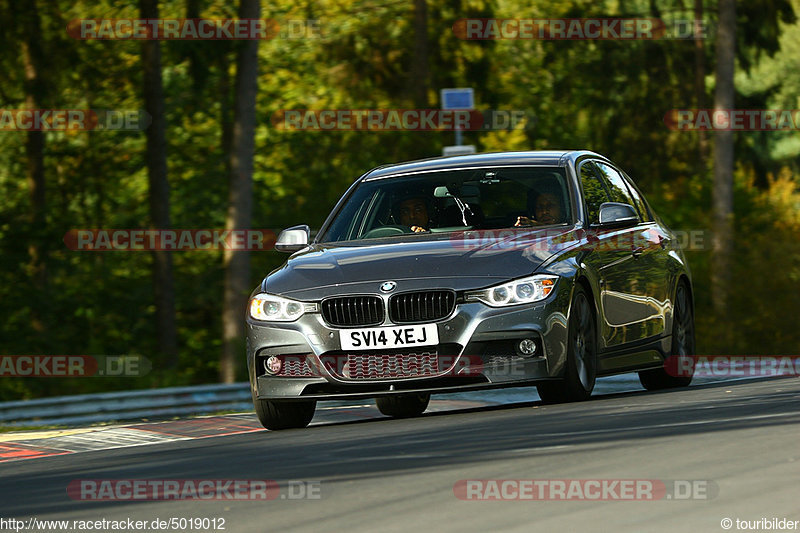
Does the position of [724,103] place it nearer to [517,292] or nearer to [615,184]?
[615,184]

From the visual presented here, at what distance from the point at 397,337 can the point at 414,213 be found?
173cm

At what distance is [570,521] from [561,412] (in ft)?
12.8

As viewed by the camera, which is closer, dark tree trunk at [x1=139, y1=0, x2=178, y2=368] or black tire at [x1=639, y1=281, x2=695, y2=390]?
black tire at [x1=639, y1=281, x2=695, y2=390]

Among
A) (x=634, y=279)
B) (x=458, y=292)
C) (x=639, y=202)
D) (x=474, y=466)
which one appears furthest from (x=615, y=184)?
(x=474, y=466)

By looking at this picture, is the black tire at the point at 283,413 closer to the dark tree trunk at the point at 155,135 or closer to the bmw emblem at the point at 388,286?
the bmw emblem at the point at 388,286

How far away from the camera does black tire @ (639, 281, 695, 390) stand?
12562 mm

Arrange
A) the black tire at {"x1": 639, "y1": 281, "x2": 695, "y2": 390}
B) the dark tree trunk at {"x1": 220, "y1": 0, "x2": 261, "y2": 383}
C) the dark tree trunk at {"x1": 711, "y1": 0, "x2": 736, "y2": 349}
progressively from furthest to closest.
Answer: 1. the dark tree trunk at {"x1": 711, "y1": 0, "x2": 736, "y2": 349}
2. the dark tree trunk at {"x1": 220, "y1": 0, "x2": 261, "y2": 383}
3. the black tire at {"x1": 639, "y1": 281, "x2": 695, "y2": 390}

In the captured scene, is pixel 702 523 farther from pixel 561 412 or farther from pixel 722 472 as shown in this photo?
pixel 561 412

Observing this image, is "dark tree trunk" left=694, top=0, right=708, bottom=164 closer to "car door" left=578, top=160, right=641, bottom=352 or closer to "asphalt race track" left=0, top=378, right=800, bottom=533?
"car door" left=578, top=160, right=641, bottom=352

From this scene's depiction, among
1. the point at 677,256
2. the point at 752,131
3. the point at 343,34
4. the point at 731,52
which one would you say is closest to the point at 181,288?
the point at 343,34

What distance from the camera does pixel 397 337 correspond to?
9727mm

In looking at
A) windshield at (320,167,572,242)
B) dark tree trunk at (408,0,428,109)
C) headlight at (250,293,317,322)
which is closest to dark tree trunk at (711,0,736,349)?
dark tree trunk at (408,0,428,109)

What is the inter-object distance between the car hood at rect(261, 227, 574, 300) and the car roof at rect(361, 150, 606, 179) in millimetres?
893

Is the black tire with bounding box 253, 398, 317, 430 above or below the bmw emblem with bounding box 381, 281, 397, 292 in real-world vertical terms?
below
